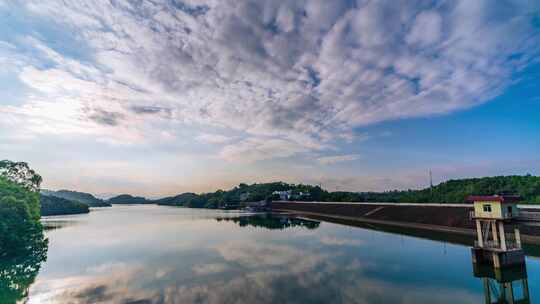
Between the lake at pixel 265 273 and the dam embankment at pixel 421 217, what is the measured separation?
861 centimetres

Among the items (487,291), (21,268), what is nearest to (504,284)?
(487,291)

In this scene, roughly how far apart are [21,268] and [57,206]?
95493 mm

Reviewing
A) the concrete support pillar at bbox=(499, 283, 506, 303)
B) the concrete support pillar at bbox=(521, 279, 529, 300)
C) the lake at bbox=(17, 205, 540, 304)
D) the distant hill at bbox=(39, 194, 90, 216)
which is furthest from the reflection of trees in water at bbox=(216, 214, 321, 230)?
the distant hill at bbox=(39, 194, 90, 216)

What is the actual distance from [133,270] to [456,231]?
37.5 meters

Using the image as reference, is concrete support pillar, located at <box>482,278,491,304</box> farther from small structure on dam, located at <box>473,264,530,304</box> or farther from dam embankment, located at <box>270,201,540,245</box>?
dam embankment, located at <box>270,201,540,245</box>

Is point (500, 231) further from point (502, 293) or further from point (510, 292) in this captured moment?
point (502, 293)

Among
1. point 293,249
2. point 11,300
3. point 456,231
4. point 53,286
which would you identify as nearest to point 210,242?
point 293,249

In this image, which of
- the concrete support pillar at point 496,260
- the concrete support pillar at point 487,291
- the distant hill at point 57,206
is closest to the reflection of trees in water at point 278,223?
the concrete support pillar at point 496,260

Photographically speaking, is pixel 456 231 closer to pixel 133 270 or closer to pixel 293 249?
pixel 293 249

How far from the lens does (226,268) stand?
835 inches

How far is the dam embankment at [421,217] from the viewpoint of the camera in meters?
34.2

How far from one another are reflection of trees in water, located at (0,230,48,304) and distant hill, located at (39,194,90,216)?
80.5 metres

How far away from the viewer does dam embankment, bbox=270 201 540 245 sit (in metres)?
34.2

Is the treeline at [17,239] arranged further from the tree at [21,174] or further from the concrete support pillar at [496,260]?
the concrete support pillar at [496,260]
